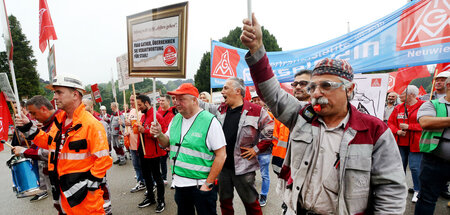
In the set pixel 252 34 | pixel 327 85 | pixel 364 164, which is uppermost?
pixel 252 34

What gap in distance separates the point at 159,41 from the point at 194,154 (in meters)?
1.30

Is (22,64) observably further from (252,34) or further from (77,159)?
(252,34)

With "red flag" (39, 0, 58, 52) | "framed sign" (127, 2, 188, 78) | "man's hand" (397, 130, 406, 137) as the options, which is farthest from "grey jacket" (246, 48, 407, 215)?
"red flag" (39, 0, 58, 52)

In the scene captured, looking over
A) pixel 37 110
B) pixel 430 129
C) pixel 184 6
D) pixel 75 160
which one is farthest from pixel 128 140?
pixel 430 129

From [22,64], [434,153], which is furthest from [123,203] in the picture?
[22,64]

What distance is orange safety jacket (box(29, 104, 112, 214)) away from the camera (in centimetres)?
237

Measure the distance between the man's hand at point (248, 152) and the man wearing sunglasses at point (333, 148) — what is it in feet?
4.79

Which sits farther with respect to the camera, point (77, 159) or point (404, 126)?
point (404, 126)

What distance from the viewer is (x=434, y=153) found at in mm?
2688

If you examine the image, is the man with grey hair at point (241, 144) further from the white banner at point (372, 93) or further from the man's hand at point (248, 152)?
the white banner at point (372, 93)

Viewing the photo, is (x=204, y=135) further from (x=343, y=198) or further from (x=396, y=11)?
(x=396, y=11)

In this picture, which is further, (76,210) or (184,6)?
(76,210)

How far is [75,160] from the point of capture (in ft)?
7.91

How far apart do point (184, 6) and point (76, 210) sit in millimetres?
2509
